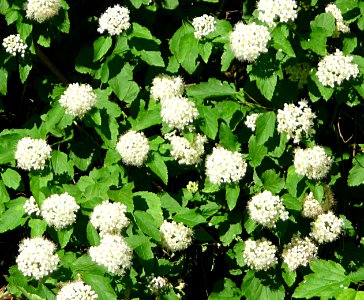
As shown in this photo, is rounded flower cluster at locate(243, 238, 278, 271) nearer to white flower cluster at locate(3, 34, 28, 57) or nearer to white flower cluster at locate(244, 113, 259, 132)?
white flower cluster at locate(244, 113, 259, 132)

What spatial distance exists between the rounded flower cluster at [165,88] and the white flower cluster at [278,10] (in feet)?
2.71

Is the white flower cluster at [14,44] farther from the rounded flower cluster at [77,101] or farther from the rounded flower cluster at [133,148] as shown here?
the rounded flower cluster at [133,148]

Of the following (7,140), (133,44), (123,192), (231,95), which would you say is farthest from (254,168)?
(7,140)

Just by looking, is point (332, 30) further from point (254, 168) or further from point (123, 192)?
point (123, 192)

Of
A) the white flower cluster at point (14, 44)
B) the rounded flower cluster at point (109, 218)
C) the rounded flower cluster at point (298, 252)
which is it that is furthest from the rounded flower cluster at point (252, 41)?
the white flower cluster at point (14, 44)

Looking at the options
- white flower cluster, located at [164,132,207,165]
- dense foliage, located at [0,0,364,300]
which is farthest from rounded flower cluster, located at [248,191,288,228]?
white flower cluster, located at [164,132,207,165]

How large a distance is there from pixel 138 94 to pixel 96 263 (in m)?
1.31

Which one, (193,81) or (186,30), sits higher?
(186,30)

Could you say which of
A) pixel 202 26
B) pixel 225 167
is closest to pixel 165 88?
pixel 202 26

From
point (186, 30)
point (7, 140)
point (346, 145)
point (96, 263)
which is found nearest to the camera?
point (96, 263)

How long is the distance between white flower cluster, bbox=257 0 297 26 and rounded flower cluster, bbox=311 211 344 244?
4.62 ft

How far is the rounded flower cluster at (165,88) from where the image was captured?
437cm

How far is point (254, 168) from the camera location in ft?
14.3

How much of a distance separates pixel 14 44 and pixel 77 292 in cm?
184
